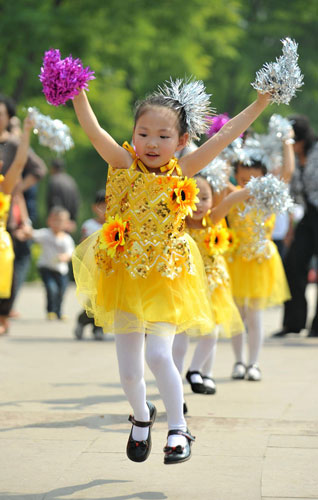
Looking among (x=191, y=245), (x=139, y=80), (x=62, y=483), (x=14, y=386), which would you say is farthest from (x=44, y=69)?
(x=139, y=80)

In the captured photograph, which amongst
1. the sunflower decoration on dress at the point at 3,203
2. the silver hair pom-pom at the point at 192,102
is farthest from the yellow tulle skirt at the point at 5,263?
the silver hair pom-pom at the point at 192,102

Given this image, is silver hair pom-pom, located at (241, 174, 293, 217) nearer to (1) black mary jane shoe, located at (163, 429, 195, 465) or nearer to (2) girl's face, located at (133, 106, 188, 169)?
(2) girl's face, located at (133, 106, 188, 169)

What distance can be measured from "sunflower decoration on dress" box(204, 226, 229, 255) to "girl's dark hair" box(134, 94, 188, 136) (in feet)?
5.28

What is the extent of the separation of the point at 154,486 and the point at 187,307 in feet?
2.86

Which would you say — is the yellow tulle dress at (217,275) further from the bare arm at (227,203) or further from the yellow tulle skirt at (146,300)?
the yellow tulle skirt at (146,300)

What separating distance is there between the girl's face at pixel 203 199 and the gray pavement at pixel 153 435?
1199 millimetres

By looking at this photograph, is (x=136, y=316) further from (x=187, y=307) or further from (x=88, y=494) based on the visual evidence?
(x=88, y=494)

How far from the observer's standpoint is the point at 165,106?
4625 mm

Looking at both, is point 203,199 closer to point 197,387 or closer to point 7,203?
point 197,387

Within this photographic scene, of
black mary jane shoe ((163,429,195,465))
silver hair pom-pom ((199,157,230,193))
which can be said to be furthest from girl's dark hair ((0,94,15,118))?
black mary jane shoe ((163,429,195,465))

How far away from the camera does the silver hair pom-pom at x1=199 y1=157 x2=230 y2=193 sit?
6.24 metres

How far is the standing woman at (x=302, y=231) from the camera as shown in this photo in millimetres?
9578

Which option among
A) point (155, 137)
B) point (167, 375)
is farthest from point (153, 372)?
point (155, 137)

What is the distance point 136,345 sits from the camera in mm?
4449
